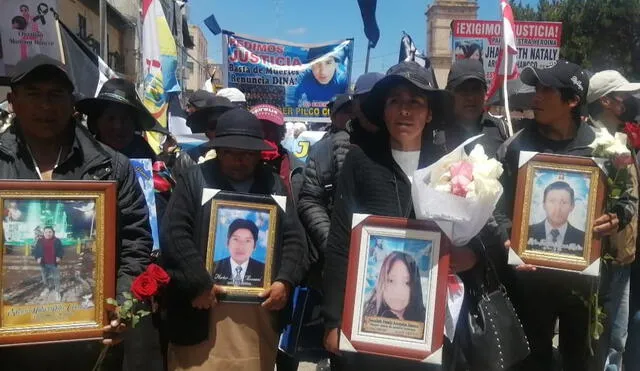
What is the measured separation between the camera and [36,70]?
8.25 ft

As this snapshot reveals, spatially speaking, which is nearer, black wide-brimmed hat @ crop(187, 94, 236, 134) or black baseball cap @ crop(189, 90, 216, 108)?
black wide-brimmed hat @ crop(187, 94, 236, 134)

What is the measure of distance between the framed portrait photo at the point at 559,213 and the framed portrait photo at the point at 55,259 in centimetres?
187

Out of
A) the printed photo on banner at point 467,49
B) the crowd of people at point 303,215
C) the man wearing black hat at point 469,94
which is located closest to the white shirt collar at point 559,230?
the crowd of people at point 303,215

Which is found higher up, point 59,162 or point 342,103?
point 342,103

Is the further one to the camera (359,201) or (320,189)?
(320,189)

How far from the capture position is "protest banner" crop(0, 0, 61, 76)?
570cm

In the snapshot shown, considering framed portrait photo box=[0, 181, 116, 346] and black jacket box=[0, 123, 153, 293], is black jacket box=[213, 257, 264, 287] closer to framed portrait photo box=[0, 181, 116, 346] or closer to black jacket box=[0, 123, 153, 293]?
black jacket box=[0, 123, 153, 293]

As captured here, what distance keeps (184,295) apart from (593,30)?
111 feet

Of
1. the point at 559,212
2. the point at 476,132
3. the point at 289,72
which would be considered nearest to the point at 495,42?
the point at 289,72

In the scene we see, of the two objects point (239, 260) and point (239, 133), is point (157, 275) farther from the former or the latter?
point (239, 133)

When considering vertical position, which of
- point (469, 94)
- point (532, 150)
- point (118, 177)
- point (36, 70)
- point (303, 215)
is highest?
point (469, 94)

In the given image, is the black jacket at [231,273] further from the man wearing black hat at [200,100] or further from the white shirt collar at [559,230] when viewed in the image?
the man wearing black hat at [200,100]

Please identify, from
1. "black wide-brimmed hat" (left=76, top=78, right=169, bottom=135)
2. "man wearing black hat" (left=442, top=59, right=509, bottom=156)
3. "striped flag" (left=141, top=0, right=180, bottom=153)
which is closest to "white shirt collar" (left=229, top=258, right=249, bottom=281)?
"black wide-brimmed hat" (left=76, top=78, right=169, bottom=135)

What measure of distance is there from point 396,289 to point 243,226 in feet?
2.77
